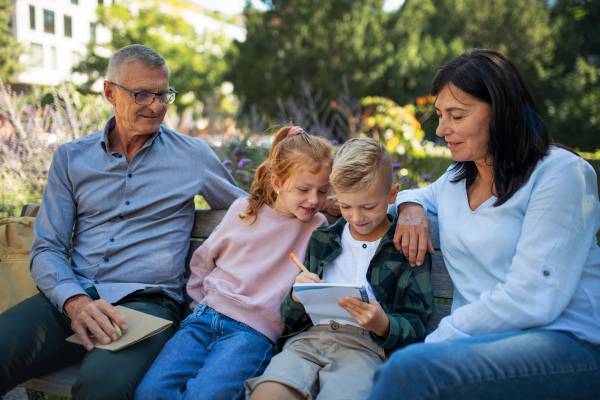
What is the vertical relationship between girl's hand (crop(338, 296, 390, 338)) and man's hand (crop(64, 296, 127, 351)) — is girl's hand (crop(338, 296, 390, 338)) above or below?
above

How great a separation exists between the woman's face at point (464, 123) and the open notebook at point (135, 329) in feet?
4.85

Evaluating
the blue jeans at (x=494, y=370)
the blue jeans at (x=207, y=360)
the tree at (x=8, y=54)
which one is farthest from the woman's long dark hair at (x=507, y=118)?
the tree at (x=8, y=54)

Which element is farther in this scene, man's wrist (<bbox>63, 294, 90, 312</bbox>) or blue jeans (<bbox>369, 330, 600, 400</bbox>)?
man's wrist (<bbox>63, 294, 90, 312</bbox>)

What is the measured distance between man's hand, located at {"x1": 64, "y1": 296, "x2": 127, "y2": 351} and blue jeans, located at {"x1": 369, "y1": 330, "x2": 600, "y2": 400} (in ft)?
4.07

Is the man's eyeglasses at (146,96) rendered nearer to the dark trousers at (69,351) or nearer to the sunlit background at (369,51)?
the dark trousers at (69,351)

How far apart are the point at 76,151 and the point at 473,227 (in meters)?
2.24

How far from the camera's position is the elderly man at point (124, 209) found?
2582 millimetres

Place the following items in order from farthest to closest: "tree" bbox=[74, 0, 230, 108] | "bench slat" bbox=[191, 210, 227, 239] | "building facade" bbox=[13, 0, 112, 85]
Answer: "building facade" bbox=[13, 0, 112, 85] → "tree" bbox=[74, 0, 230, 108] → "bench slat" bbox=[191, 210, 227, 239]

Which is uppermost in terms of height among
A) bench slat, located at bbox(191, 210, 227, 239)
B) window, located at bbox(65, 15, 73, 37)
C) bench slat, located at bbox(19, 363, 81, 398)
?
window, located at bbox(65, 15, 73, 37)

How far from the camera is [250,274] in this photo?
251cm

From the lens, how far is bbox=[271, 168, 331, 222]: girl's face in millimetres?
2461

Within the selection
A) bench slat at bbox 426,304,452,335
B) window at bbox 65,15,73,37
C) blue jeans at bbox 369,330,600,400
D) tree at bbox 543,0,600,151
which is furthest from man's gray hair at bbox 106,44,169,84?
window at bbox 65,15,73,37

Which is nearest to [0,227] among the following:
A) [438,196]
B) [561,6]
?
[438,196]

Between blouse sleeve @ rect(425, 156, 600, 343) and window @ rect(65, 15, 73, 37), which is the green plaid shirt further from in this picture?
window @ rect(65, 15, 73, 37)
